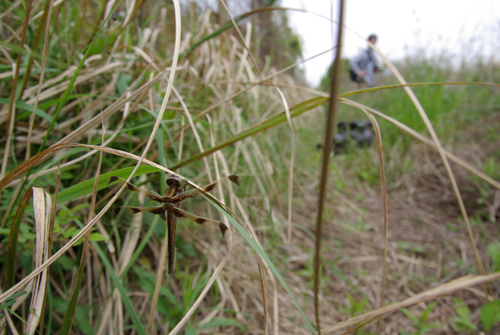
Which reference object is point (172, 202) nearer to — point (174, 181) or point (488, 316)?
point (174, 181)

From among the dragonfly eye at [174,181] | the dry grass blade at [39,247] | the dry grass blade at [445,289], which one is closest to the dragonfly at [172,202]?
the dragonfly eye at [174,181]

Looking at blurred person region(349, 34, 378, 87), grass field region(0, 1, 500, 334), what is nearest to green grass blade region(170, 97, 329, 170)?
grass field region(0, 1, 500, 334)

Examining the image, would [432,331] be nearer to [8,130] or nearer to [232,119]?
[232,119]

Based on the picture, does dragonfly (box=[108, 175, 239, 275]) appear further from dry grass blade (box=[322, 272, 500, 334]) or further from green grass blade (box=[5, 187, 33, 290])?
dry grass blade (box=[322, 272, 500, 334])

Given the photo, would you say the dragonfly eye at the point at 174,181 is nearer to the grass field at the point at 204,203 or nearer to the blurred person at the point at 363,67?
the grass field at the point at 204,203

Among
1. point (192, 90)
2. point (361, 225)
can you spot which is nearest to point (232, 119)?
point (192, 90)

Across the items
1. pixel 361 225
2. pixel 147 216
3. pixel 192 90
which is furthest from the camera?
pixel 361 225
